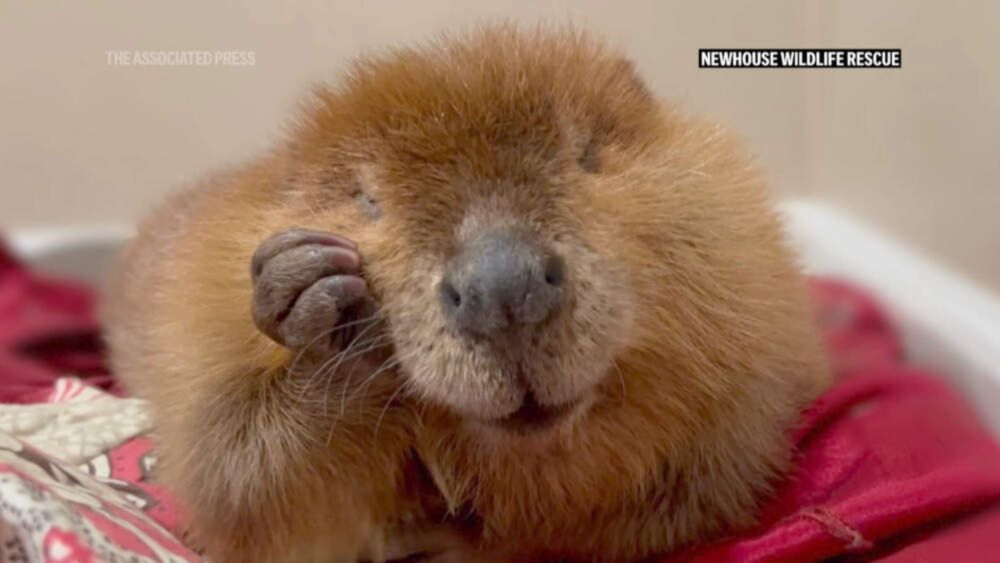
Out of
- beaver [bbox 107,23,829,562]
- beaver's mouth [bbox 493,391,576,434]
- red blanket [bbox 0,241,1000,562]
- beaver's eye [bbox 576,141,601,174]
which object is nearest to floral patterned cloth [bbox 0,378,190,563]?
beaver [bbox 107,23,829,562]

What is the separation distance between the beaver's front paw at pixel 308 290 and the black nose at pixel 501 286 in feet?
0.29

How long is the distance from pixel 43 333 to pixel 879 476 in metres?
1.21

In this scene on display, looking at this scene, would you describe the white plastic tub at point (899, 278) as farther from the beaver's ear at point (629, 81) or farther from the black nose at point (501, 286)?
the black nose at point (501, 286)

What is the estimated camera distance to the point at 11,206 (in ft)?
5.62

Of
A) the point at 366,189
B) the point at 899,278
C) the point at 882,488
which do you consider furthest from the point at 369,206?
the point at 899,278

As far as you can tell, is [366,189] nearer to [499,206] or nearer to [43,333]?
[499,206]

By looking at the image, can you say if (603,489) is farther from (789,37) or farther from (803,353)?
(789,37)

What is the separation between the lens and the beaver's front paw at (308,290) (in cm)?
82

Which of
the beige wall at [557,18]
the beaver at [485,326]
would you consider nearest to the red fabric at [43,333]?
the beige wall at [557,18]

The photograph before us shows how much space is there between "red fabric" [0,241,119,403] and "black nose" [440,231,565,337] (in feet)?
2.83

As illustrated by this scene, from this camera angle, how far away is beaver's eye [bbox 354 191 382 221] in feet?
2.93

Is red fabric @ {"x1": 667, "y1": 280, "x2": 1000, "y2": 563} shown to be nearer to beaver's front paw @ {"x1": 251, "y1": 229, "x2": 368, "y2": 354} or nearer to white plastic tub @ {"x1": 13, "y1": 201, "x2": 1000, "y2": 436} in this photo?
white plastic tub @ {"x1": 13, "y1": 201, "x2": 1000, "y2": 436}

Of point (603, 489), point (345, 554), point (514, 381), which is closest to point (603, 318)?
point (514, 381)

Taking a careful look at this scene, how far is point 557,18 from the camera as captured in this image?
1.12 metres
